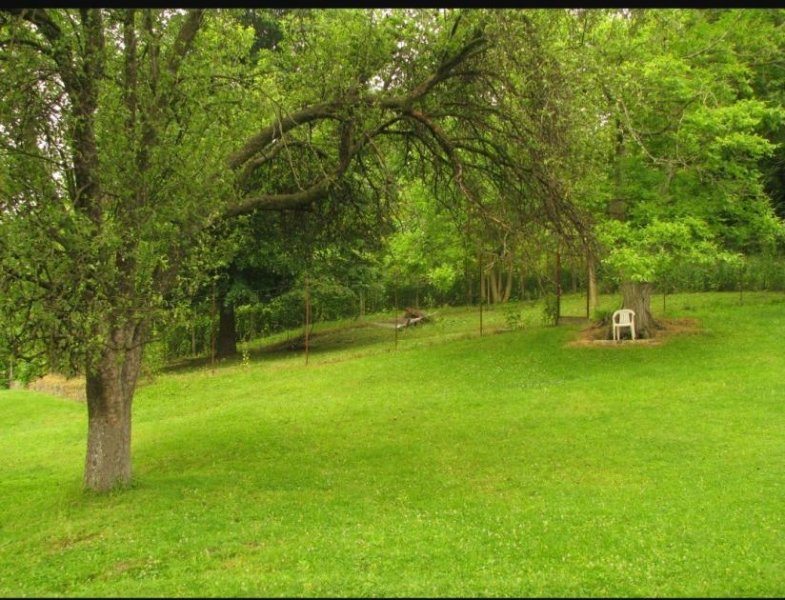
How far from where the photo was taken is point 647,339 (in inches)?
758

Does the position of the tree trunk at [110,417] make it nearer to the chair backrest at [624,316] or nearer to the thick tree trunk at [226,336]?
the chair backrest at [624,316]

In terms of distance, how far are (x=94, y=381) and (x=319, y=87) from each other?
18.3 ft

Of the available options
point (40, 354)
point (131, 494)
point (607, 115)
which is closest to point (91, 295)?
point (40, 354)

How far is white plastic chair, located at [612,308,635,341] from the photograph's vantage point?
19.1 meters

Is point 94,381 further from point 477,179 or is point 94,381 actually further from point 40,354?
point 477,179

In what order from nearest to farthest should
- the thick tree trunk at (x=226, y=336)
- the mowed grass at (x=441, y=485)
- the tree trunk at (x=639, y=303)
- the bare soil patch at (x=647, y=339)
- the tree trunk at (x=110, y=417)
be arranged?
the mowed grass at (x=441, y=485), the tree trunk at (x=110, y=417), the bare soil patch at (x=647, y=339), the tree trunk at (x=639, y=303), the thick tree trunk at (x=226, y=336)

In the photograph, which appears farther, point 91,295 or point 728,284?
point 728,284

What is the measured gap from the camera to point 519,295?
130 feet

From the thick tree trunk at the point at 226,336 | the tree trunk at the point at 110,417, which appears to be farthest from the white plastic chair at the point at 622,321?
the thick tree trunk at the point at 226,336

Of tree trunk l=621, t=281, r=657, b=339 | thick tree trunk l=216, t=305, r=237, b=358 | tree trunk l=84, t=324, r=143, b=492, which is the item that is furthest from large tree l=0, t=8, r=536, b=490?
thick tree trunk l=216, t=305, r=237, b=358

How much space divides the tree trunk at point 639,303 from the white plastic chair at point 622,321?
29 cm

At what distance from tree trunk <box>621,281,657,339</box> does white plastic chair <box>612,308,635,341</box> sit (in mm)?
286

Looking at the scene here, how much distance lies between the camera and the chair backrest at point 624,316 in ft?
62.7

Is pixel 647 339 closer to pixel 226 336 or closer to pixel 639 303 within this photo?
pixel 639 303
